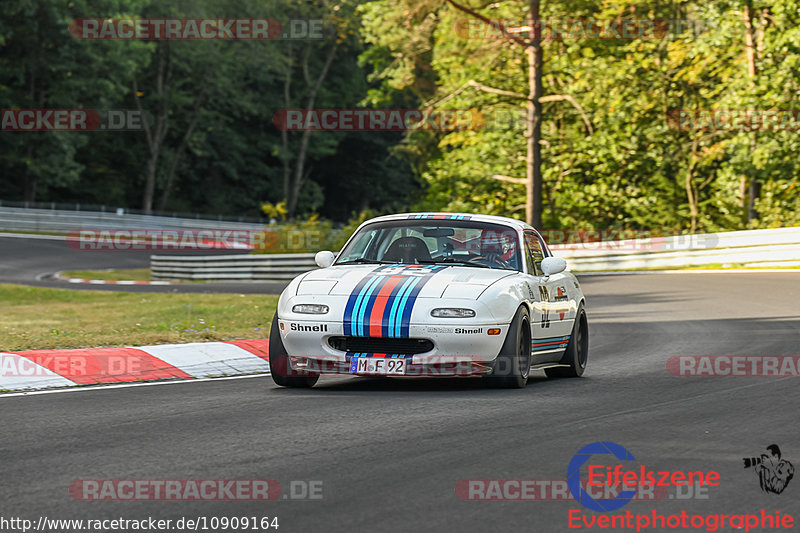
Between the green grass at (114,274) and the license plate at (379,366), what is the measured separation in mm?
23633

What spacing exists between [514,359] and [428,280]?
93 centimetres

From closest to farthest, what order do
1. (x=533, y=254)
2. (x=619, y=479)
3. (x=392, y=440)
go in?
(x=619, y=479)
(x=392, y=440)
(x=533, y=254)

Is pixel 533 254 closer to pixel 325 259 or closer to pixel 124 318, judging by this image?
pixel 325 259

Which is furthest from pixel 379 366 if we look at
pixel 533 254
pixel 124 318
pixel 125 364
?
pixel 124 318

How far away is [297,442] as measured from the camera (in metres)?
6.79

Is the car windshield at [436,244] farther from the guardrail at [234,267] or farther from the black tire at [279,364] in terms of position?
the guardrail at [234,267]

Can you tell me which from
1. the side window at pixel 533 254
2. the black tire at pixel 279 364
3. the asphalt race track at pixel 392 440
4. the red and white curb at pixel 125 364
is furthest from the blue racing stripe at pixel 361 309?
the red and white curb at pixel 125 364

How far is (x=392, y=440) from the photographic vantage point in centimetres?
684

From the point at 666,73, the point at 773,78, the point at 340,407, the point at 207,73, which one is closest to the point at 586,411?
the point at 340,407

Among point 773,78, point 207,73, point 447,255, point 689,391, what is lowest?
point 689,391

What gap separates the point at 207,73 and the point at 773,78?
42.8m

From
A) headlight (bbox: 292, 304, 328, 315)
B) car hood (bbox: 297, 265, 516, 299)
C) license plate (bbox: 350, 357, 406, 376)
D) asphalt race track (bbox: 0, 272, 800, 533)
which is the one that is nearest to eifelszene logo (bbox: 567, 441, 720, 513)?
asphalt race track (bbox: 0, 272, 800, 533)

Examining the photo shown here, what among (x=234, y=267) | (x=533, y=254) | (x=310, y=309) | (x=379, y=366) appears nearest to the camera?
(x=379, y=366)

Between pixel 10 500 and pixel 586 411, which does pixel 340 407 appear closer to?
pixel 586 411
